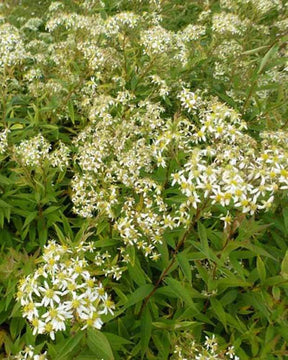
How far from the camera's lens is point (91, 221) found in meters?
3.15

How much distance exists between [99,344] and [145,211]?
1.19 metres

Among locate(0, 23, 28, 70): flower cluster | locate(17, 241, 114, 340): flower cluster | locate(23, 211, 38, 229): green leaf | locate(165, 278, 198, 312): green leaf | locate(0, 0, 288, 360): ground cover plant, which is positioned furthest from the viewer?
locate(0, 23, 28, 70): flower cluster

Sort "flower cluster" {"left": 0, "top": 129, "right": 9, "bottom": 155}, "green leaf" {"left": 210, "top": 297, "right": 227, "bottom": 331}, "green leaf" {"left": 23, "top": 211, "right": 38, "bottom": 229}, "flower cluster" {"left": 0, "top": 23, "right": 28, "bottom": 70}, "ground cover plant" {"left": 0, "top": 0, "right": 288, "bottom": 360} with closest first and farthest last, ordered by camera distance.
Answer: "ground cover plant" {"left": 0, "top": 0, "right": 288, "bottom": 360}
"green leaf" {"left": 210, "top": 297, "right": 227, "bottom": 331}
"green leaf" {"left": 23, "top": 211, "right": 38, "bottom": 229}
"flower cluster" {"left": 0, "top": 129, "right": 9, "bottom": 155}
"flower cluster" {"left": 0, "top": 23, "right": 28, "bottom": 70}

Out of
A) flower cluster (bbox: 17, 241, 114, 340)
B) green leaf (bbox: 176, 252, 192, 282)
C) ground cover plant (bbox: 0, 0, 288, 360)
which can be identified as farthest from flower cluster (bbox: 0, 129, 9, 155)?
green leaf (bbox: 176, 252, 192, 282)

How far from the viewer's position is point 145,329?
2949mm

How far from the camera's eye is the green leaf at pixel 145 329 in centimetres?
291

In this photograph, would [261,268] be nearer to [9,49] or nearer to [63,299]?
[63,299]

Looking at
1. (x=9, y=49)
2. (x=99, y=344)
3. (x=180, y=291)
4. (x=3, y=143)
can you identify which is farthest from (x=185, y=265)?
(x=9, y=49)

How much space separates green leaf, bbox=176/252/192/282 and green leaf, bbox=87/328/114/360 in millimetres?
816

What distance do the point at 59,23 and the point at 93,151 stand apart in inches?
120

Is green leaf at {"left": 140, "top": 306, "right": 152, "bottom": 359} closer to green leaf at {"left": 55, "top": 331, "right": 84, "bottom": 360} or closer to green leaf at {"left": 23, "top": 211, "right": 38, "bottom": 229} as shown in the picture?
green leaf at {"left": 55, "top": 331, "right": 84, "bottom": 360}

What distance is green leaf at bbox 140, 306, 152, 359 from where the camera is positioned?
2.91 m

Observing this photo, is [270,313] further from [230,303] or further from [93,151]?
[93,151]

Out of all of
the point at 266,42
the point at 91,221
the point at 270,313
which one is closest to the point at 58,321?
the point at 91,221
